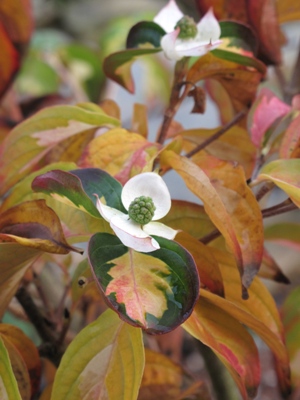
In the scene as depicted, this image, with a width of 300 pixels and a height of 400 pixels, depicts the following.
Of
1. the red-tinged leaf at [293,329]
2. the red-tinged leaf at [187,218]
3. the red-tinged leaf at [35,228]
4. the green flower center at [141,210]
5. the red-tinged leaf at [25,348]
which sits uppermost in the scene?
the red-tinged leaf at [35,228]

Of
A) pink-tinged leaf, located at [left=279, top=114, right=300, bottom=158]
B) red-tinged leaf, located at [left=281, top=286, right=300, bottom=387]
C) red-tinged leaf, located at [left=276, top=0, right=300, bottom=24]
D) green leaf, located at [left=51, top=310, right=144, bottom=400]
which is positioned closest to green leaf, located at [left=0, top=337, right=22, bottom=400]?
green leaf, located at [left=51, top=310, right=144, bottom=400]

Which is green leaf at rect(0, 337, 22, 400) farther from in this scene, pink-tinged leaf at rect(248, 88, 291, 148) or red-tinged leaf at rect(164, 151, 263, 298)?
pink-tinged leaf at rect(248, 88, 291, 148)

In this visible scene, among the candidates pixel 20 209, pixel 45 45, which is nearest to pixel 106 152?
pixel 20 209

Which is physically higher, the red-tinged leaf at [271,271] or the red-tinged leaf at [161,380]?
the red-tinged leaf at [271,271]

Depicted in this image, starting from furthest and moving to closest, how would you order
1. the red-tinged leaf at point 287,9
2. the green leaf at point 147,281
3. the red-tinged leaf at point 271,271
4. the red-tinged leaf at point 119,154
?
the red-tinged leaf at point 287,9
the red-tinged leaf at point 271,271
the red-tinged leaf at point 119,154
the green leaf at point 147,281

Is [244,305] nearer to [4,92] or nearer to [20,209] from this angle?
[20,209]

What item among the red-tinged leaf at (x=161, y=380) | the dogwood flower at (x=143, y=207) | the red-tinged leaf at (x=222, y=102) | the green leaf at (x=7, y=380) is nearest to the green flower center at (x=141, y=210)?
the dogwood flower at (x=143, y=207)

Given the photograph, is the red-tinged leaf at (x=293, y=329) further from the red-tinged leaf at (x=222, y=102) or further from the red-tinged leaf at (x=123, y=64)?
the red-tinged leaf at (x=123, y=64)
